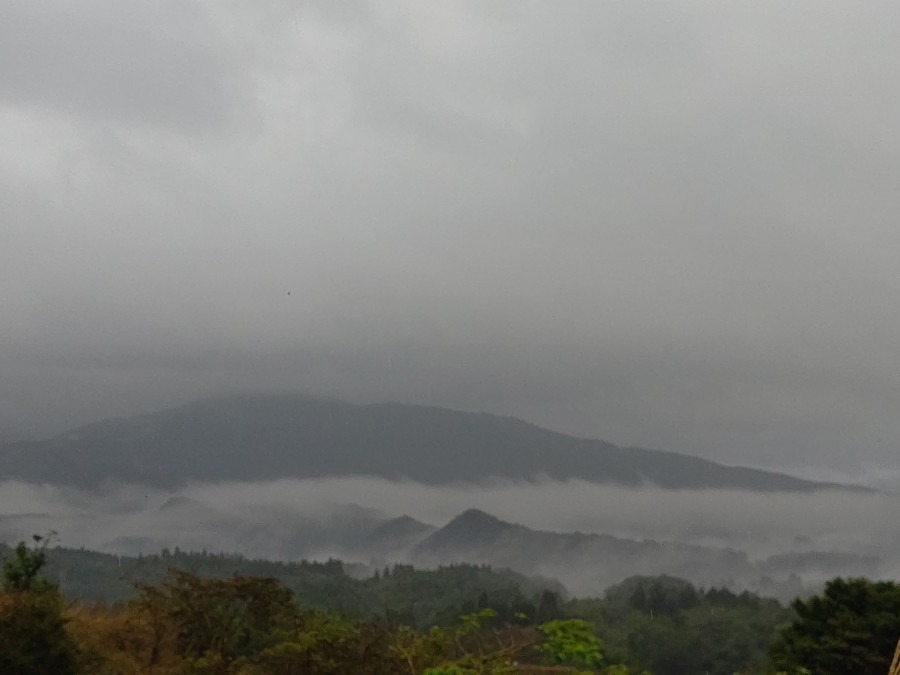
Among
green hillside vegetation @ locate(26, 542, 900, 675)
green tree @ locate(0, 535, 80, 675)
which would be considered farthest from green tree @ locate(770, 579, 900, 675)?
green tree @ locate(0, 535, 80, 675)

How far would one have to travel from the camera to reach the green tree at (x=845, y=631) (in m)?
27.7

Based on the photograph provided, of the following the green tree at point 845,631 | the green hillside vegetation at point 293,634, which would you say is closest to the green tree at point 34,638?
the green hillside vegetation at point 293,634

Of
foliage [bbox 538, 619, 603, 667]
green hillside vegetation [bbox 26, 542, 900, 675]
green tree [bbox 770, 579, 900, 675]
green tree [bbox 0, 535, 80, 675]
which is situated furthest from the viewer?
green tree [bbox 770, 579, 900, 675]

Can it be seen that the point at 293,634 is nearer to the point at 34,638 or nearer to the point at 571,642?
the point at 34,638

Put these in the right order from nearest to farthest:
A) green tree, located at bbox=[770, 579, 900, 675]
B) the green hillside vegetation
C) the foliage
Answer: the foliage < the green hillside vegetation < green tree, located at bbox=[770, 579, 900, 675]

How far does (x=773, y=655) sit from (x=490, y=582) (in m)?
173

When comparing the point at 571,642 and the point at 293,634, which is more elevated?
the point at 571,642

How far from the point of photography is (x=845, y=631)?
28031 millimetres

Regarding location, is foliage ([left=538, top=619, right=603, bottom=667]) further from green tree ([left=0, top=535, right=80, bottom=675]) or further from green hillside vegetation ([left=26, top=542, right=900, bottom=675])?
green tree ([left=0, top=535, right=80, bottom=675])

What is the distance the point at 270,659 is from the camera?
22.0 metres

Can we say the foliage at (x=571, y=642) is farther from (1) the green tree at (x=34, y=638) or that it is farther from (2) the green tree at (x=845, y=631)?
(2) the green tree at (x=845, y=631)

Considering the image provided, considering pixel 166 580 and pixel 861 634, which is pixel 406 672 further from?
pixel 861 634

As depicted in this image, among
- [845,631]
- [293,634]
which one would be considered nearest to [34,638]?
[293,634]

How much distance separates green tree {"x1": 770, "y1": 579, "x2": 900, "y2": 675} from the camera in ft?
91.0
